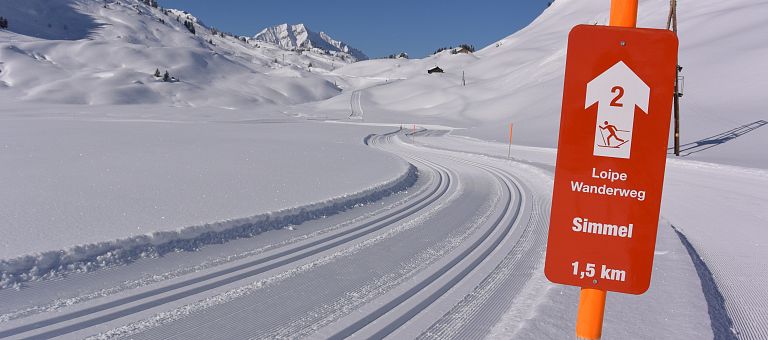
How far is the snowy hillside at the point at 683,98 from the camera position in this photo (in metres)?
25.2

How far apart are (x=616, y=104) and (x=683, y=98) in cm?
3447

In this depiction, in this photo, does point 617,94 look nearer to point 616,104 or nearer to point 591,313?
point 616,104

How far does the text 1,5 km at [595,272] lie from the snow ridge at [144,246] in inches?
210

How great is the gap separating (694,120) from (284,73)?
11580 cm

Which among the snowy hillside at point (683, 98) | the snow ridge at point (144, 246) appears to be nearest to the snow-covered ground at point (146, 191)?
the snow ridge at point (144, 246)

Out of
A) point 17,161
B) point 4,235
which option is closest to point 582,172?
point 4,235

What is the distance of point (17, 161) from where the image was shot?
12625mm

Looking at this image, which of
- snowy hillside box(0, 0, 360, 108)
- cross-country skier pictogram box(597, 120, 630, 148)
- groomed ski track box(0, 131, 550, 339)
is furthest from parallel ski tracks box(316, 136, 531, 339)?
snowy hillside box(0, 0, 360, 108)

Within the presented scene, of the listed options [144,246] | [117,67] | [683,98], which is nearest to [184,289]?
[144,246]

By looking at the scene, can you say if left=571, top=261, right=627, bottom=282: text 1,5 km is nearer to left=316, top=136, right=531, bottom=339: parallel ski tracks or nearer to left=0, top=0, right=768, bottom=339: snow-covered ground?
left=0, top=0, right=768, bottom=339: snow-covered ground

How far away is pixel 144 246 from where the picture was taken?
5.94m

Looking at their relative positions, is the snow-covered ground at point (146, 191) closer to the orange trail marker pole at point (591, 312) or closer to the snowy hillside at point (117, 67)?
the orange trail marker pole at point (591, 312)

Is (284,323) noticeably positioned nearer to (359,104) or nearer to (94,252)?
(94,252)

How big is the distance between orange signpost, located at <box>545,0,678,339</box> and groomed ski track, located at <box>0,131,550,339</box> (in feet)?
7.52
